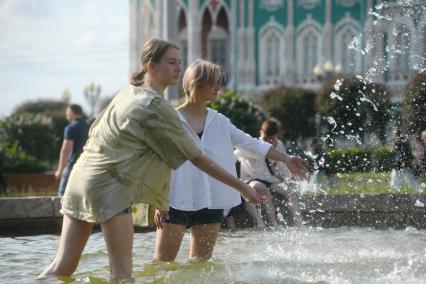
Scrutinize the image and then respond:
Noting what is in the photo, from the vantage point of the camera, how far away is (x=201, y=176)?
5922 millimetres

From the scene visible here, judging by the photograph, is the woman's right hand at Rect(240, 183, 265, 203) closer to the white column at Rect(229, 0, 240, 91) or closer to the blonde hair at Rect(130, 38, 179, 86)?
the blonde hair at Rect(130, 38, 179, 86)

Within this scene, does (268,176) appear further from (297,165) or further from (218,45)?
(218,45)

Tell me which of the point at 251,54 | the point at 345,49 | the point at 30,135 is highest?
the point at 345,49

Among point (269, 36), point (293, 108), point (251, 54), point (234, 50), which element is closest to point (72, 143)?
point (293, 108)

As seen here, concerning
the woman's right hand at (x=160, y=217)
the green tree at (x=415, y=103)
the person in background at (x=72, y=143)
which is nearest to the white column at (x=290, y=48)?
the green tree at (x=415, y=103)

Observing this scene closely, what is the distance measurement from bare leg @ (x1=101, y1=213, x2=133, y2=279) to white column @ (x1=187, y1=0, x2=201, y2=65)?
155 feet

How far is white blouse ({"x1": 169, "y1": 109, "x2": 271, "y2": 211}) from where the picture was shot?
5.87 meters

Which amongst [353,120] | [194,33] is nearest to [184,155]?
[353,120]

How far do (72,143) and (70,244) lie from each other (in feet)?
24.8

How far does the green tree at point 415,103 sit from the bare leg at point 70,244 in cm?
748

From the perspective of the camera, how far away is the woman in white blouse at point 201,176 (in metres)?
5.86

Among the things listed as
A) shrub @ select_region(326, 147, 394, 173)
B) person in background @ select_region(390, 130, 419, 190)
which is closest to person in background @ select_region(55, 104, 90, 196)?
shrub @ select_region(326, 147, 394, 173)

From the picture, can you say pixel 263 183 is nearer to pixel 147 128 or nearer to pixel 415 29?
pixel 415 29

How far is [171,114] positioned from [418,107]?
8425mm
